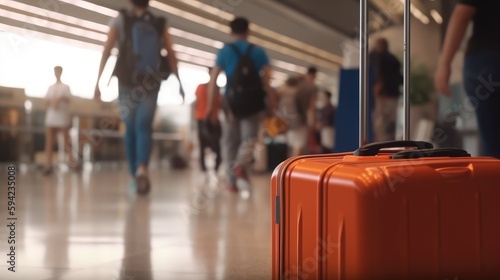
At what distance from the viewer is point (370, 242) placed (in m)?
0.99

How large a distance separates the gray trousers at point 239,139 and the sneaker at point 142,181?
0.62 m

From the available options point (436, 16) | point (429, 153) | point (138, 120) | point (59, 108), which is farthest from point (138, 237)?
point (436, 16)

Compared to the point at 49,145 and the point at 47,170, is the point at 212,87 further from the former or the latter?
the point at 47,170

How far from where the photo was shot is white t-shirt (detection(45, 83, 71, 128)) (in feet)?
11.8

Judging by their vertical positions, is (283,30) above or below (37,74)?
above

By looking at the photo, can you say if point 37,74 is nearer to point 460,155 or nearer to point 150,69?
point 150,69

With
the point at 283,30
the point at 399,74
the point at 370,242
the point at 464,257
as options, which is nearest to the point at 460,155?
the point at 464,257

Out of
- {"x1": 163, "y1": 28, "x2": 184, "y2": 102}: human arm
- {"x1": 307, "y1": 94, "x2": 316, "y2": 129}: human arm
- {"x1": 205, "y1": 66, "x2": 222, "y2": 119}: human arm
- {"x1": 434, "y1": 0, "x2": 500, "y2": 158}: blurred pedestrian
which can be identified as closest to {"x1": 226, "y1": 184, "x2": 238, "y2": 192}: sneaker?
{"x1": 205, "y1": 66, "x2": 222, "y2": 119}: human arm

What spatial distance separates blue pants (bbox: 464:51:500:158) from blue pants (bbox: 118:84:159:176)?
70.7 inches

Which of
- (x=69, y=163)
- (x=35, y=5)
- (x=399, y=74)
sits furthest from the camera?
(x=69, y=163)

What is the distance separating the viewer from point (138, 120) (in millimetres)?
3371

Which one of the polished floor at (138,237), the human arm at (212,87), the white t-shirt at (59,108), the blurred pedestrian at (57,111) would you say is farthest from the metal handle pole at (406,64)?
A: the white t-shirt at (59,108)

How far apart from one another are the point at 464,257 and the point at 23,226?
1.60 meters

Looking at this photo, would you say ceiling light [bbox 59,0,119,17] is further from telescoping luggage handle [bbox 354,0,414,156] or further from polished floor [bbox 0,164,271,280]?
telescoping luggage handle [bbox 354,0,414,156]
